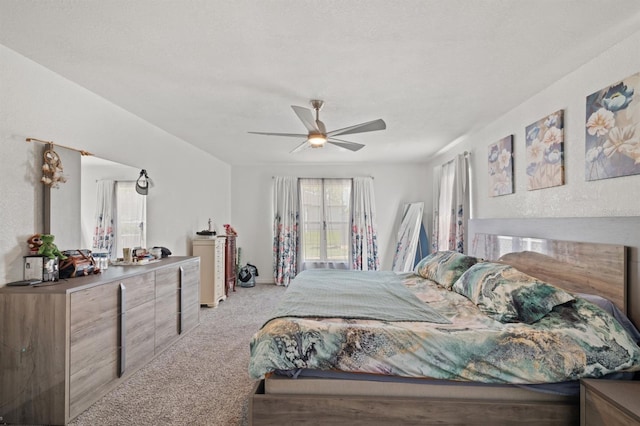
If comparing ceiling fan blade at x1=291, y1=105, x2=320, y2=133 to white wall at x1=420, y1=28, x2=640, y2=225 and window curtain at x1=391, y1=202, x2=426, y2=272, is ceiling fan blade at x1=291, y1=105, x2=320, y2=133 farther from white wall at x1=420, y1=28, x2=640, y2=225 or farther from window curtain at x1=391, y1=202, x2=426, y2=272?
window curtain at x1=391, y1=202, x2=426, y2=272

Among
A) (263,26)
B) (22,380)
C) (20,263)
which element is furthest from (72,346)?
(263,26)

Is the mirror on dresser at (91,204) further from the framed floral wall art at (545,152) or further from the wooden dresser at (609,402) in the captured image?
the framed floral wall art at (545,152)

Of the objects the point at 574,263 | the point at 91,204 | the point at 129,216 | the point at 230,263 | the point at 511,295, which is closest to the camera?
the point at 511,295

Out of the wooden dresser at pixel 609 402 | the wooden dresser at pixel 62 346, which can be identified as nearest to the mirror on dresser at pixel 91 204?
the wooden dresser at pixel 62 346

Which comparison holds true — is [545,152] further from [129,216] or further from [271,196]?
[271,196]

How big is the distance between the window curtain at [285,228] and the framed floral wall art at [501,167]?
3.64 m

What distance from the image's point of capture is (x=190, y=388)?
8.29 feet

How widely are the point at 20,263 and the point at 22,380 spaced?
761 mm

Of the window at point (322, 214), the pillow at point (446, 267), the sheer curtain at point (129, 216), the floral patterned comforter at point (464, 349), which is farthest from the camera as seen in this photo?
the window at point (322, 214)

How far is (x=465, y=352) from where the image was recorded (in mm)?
1764

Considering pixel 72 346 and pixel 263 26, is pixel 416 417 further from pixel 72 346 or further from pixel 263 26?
pixel 263 26

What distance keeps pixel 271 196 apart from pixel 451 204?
11.3ft

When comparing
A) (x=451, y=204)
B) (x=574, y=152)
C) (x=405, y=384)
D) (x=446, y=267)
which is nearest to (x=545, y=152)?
(x=574, y=152)

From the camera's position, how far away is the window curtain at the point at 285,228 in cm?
627
